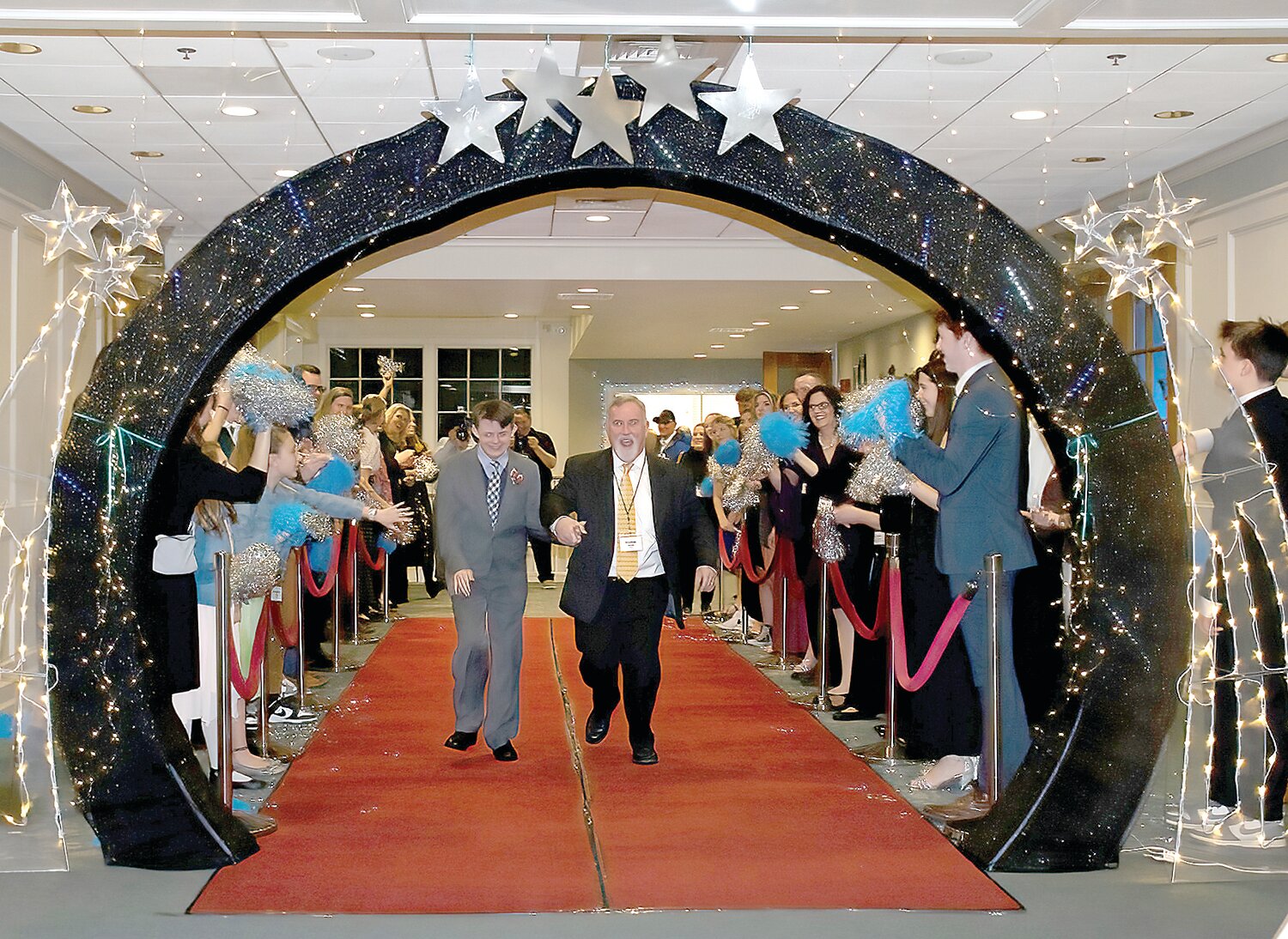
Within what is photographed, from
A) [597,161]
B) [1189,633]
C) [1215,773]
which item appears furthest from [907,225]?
[1215,773]

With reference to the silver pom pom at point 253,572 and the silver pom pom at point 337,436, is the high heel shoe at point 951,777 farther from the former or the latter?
the silver pom pom at point 337,436

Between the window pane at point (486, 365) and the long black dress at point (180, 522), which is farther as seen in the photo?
the window pane at point (486, 365)

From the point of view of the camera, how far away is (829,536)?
6543 mm

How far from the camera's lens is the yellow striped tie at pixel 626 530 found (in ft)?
18.7

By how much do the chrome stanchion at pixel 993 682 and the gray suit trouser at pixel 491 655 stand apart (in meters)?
2.08

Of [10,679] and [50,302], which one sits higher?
[50,302]

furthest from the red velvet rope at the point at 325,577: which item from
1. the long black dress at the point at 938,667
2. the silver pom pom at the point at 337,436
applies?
the long black dress at the point at 938,667

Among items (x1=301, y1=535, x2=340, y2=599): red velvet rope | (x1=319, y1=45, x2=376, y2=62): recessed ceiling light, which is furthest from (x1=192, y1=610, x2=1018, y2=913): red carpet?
(x1=319, y1=45, x2=376, y2=62): recessed ceiling light

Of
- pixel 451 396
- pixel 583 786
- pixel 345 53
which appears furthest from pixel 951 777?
pixel 451 396

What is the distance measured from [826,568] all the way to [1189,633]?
104 inches

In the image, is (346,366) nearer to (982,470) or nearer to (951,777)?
(951,777)

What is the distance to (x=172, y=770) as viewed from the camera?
4.08m

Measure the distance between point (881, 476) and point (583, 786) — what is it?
1754mm

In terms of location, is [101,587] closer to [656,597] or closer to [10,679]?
[10,679]
